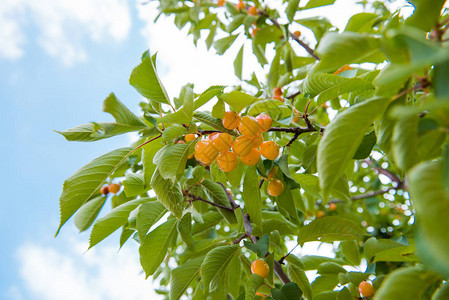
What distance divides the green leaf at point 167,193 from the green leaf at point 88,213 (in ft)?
3.14

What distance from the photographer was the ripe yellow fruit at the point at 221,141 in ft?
3.42

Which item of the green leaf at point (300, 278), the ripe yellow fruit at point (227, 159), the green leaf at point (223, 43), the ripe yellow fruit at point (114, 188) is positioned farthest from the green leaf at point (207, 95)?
the green leaf at point (223, 43)

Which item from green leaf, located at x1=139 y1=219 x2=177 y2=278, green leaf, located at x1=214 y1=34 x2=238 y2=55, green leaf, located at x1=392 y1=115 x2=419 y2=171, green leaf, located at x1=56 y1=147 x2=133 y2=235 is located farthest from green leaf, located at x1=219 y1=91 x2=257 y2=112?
green leaf, located at x1=214 y1=34 x2=238 y2=55

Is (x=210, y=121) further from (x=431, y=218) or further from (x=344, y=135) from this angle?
(x=431, y=218)

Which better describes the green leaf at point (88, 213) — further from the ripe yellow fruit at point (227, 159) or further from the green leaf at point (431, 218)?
the green leaf at point (431, 218)

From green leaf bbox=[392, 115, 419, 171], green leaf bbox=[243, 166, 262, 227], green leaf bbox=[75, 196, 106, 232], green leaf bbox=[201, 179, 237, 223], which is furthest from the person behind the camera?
green leaf bbox=[75, 196, 106, 232]

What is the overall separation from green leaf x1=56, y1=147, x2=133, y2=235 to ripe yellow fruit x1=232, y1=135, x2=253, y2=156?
390 mm

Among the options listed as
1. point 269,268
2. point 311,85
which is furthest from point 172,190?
point 311,85

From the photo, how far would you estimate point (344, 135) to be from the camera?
2.25 ft

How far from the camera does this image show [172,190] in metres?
1.20

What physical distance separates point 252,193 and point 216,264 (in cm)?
37

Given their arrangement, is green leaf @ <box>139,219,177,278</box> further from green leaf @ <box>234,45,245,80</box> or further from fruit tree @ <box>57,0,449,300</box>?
green leaf @ <box>234,45,245,80</box>

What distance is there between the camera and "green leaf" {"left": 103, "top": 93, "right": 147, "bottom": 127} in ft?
3.05

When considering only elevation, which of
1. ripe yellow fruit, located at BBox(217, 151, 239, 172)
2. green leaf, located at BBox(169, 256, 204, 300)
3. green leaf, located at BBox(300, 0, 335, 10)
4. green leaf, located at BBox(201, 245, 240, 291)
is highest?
green leaf, located at BBox(300, 0, 335, 10)
